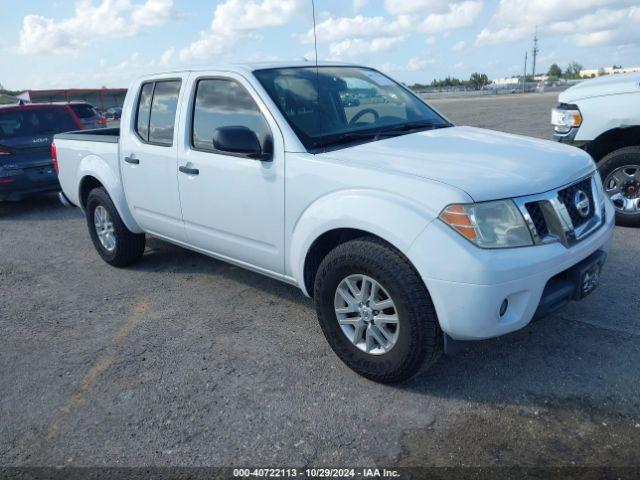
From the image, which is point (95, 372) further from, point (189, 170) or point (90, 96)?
point (90, 96)

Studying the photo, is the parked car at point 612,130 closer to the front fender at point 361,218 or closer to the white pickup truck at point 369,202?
the white pickup truck at point 369,202

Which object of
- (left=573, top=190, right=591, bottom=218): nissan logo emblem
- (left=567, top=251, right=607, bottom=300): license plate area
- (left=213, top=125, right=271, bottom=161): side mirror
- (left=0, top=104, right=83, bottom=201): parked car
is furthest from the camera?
(left=0, top=104, right=83, bottom=201): parked car

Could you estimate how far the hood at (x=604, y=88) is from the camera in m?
5.52

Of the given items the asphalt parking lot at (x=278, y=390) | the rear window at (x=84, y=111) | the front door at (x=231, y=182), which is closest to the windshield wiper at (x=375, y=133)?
the front door at (x=231, y=182)

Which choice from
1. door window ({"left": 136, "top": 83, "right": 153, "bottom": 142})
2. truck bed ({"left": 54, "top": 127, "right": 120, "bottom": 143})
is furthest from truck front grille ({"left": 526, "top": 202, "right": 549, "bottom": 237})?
truck bed ({"left": 54, "top": 127, "right": 120, "bottom": 143})

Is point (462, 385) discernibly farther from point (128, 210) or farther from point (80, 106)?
point (80, 106)

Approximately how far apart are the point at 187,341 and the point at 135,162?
1.72 metres

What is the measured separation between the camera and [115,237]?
5.48 meters

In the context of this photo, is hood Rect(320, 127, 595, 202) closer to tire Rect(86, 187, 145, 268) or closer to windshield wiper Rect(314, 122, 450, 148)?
windshield wiper Rect(314, 122, 450, 148)

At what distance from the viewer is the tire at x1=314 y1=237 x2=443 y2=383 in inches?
114

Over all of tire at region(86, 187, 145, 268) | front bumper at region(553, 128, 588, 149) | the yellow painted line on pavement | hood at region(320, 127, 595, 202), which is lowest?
the yellow painted line on pavement

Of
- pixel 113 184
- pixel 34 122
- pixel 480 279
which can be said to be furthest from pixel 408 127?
pixel 34 122

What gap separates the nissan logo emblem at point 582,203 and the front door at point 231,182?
1.74m

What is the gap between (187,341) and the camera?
398cm
